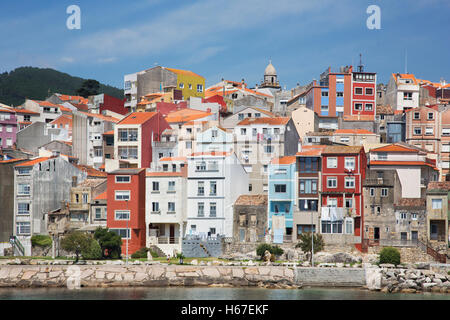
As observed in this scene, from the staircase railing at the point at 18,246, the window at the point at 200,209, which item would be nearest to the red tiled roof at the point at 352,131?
the window at the point at 200,209

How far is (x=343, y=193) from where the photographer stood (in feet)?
250

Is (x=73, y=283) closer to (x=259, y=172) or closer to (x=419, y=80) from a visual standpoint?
(x=259, y=172)

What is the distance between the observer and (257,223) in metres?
77.5

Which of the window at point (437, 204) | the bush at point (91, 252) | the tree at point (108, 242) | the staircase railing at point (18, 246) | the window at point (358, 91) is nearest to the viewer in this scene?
the bush at point (91, 252)

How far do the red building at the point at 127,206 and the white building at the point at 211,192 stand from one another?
4.96 m

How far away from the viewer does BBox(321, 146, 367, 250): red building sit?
7519cm

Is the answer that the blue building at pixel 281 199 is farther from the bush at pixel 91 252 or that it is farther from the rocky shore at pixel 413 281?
the bush at pixel 91 252

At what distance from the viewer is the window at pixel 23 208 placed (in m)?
82.8

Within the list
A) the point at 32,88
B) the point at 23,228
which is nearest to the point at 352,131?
the point at 23,228

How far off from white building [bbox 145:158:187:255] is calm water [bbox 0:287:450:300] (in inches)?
597

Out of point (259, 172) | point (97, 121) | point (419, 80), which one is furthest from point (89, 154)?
point (419, 80)

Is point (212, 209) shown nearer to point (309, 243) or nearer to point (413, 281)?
point (309, 243)

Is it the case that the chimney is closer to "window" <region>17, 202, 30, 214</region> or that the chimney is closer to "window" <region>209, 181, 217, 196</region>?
"window" <region>17, 202, 30, 214</region>

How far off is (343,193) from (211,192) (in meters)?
13.2
